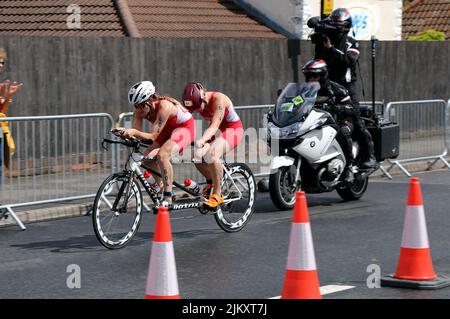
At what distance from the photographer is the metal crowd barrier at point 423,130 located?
59.1ft

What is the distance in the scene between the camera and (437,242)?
1078 cm

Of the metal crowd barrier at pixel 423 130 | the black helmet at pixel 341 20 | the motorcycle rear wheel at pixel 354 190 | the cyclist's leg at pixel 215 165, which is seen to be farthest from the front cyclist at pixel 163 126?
the metal crowd barrier at pixel 423 130

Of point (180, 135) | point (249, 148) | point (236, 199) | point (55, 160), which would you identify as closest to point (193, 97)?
point (180, 135)

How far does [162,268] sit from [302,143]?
251 inches

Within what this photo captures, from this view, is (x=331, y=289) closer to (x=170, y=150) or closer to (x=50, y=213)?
(x=170, y=150)

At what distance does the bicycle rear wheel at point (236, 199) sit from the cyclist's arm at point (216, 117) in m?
0.52

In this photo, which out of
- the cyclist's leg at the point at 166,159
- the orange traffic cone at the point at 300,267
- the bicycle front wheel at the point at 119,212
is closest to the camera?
the orange traffic cone at the point at 300,267

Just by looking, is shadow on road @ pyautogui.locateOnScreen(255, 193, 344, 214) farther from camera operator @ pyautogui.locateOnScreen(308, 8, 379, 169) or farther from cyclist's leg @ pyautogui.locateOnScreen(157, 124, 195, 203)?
cyclist's leg @ pyautogui.locateOnScreen(157, 124, 195, 203)

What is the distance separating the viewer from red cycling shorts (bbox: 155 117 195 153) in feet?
36.1

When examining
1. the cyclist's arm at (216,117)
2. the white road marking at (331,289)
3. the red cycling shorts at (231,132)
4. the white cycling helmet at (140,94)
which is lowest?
the white road marking at (331,289)

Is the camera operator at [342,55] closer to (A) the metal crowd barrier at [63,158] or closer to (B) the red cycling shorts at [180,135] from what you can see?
(A) the metal crowd barrier at [63,158]

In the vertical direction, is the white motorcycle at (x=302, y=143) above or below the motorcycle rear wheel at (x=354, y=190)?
above

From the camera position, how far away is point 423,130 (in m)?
18.2

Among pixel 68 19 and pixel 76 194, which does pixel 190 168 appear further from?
pixel 68 19
